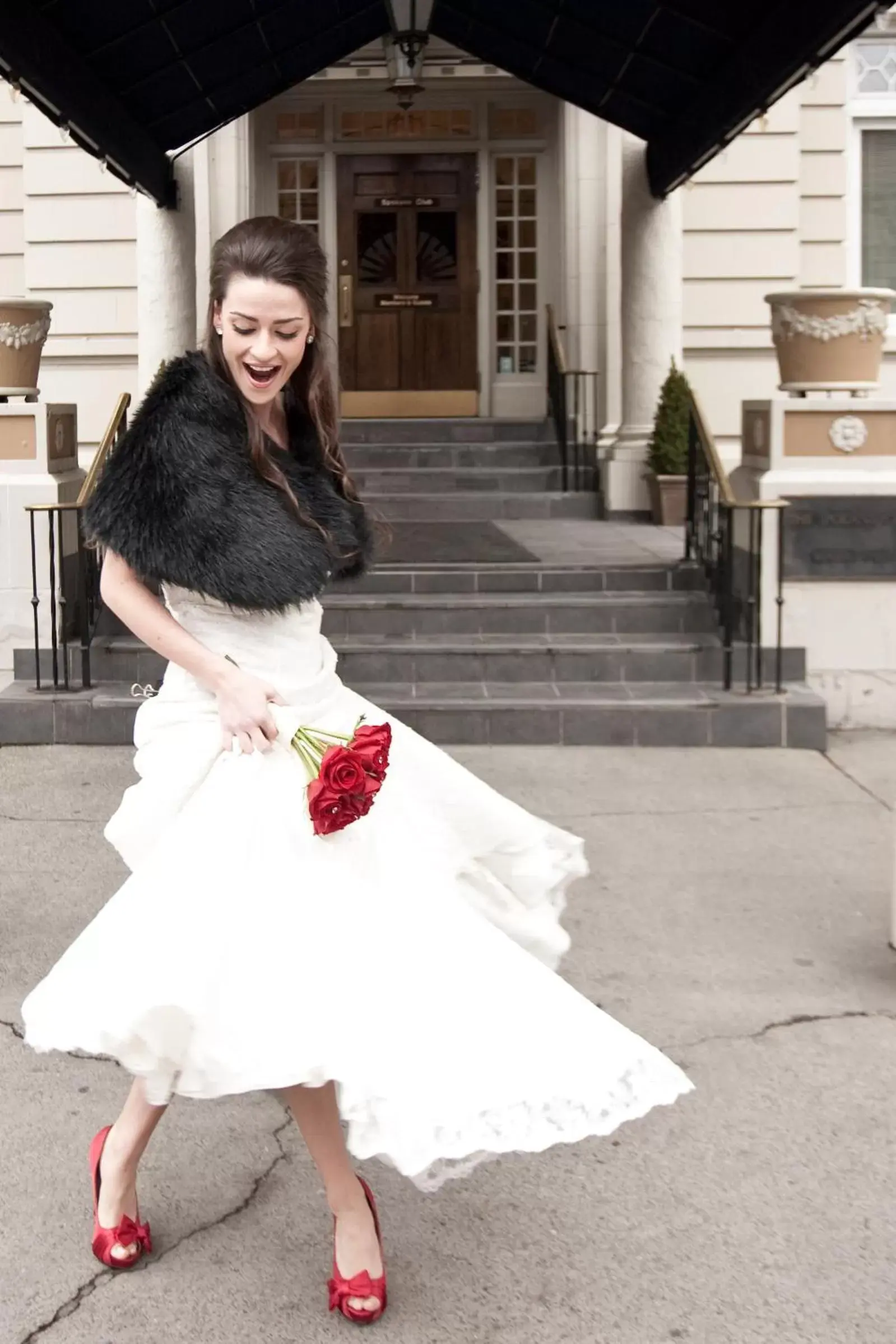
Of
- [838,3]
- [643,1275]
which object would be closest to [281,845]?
[643,1275]

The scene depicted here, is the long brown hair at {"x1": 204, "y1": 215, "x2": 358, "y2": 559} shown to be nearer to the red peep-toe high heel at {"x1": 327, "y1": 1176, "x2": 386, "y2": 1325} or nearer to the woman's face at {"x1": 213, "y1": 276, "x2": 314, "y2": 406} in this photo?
the woman's face at {"x1": 213, "y1": 276, "x2": 314, "y2": 406}

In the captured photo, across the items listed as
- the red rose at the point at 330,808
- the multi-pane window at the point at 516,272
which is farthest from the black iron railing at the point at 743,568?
the multi-pane window at the point at 516,272

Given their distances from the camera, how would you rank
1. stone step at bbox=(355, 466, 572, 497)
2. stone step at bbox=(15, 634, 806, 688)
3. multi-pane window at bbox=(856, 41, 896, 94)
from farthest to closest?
multi-pane window at bbox=(856, 41, 896, 94)
stone step at bbox=(355, 466, 572, 497)
stone step at bbox=(15, 634, 806, 688)

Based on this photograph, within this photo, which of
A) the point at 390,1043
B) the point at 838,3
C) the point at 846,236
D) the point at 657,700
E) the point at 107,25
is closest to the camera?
the point at 390,1043

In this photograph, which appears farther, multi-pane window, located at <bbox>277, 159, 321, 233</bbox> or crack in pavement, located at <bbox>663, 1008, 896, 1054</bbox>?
multi-pane window, located at <bbox>277, 159, 321, 233</bbox>

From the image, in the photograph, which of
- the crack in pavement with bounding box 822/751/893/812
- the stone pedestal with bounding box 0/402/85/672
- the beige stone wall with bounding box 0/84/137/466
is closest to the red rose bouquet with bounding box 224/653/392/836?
the crack in pavement with bounding box 822/751/893/812

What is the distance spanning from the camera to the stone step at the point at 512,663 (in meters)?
8.16

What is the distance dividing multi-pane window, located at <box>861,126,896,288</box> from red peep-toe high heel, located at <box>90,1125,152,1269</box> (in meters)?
12.6

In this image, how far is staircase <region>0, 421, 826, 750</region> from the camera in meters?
7.69

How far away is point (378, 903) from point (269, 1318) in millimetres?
779

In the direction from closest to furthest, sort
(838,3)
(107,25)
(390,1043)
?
(390,1043)
(838,3)
(107,25)

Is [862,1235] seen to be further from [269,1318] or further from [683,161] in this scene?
[683,161]

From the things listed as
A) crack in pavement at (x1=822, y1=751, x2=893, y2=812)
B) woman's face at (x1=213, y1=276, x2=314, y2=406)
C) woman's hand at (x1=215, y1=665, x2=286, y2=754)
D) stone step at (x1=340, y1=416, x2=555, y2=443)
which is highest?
stone step at (x1=340, y1=416, x2=555, y2=443)

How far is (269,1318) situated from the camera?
2744 mm
